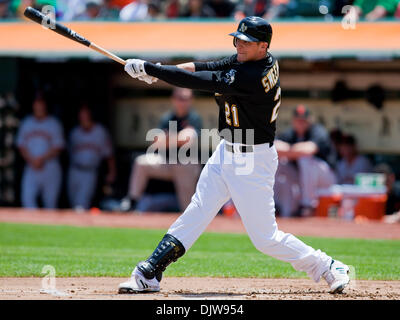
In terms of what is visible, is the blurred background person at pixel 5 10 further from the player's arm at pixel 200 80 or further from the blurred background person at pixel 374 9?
the player's arm at pixel 200 80

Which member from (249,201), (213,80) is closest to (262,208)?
(249,201)

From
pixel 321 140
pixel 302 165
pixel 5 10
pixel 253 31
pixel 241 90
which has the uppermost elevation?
pixel 253 31

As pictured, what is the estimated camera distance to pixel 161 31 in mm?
11953

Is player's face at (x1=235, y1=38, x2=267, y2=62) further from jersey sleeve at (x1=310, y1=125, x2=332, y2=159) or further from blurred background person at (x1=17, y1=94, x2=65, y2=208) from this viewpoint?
blurred background person at (x1=17, y1=94, x2=65, y2=208)

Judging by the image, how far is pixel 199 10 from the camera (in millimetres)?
12414

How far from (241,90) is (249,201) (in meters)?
0.73

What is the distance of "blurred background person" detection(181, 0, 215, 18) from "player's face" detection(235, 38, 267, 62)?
7.18 meters

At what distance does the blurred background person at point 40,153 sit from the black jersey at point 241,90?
698 centimetres

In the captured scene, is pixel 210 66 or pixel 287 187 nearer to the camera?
pixel 210 66

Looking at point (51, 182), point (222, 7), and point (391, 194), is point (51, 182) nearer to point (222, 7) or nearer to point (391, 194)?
point (222, 7)

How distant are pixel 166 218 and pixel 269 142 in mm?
5594

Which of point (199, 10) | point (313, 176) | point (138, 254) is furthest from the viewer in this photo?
point (199, 10)

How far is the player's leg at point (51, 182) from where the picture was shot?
12164 mm
